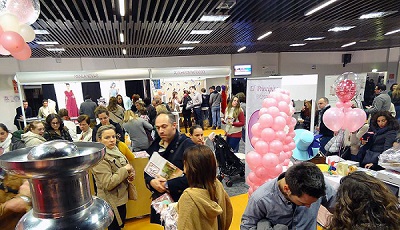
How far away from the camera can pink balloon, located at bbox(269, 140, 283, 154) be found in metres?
2.77

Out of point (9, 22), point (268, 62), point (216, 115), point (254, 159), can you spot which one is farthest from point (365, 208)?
point (268, 62)

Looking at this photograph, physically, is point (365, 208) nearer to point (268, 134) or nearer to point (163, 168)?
point (163, 168)

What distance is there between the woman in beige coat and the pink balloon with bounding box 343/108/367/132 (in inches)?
121

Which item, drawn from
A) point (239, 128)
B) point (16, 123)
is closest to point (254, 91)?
point (239, 128)

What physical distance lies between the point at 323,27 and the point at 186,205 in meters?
6.73

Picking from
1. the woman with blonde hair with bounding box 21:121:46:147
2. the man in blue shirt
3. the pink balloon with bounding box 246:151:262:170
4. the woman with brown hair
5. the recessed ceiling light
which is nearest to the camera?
the man in blue shirt

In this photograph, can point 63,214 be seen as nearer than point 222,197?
Yes

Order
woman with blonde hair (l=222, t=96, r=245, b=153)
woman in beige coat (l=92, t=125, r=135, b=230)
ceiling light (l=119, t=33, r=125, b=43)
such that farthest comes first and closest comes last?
ceiling light (l=119, t=33, r=125, b=43)
woman with blonde hair (l=222, t=96, r=245, b=153)
woman in beige coat (l=92, t=125, r=135, b=230)

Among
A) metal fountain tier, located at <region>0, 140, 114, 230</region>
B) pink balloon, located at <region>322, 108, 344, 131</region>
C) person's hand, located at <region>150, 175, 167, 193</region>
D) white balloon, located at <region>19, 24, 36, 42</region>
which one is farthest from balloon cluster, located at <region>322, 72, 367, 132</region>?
white balloon, located at <region>19, 24, 36, 42</region>

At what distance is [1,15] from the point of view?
2.15 meters

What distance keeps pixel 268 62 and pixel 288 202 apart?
11.4 m

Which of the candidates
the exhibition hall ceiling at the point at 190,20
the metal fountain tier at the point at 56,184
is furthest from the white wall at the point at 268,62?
the metal fountain tier at the point at 56,184

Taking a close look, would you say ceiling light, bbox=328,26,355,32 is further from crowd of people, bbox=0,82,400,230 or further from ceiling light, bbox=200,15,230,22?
crowd of people, bbox=0,82,400,230

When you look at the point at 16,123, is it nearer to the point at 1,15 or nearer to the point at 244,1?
the point at 1,15
